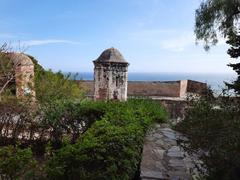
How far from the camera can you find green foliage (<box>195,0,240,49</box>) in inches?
493

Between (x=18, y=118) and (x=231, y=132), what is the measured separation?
17.5ft

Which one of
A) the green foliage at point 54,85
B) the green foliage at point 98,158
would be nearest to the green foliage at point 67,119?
the green foliage at point 98,158

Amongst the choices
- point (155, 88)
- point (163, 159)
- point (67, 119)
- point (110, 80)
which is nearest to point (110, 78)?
point (110, 80)

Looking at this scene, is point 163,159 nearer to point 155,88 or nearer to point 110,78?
point 110,78

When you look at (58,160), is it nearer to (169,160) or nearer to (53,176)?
(53,176)

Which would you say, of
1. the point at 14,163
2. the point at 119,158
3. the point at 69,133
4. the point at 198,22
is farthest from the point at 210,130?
the point at 198,22

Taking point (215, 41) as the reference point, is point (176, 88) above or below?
below

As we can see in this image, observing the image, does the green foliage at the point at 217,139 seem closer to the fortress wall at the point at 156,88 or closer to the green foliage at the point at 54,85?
the green foliage at the point at 54,85

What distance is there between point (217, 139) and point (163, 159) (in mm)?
2024

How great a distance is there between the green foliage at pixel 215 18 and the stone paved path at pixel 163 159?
24.2 feet

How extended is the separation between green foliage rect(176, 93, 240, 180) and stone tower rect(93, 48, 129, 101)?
7.95m

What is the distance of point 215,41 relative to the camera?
44.3ft

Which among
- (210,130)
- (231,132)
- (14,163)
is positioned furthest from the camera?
(14,163)

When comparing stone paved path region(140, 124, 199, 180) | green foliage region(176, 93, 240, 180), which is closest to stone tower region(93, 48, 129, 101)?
stone paved path region(140, 124, 199, 180)
